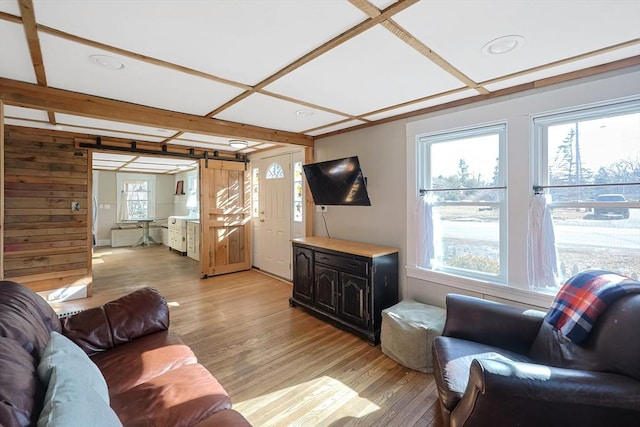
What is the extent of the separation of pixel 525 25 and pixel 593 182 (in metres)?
1.30

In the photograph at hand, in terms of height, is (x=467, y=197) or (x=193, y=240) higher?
(x=467, y=197)

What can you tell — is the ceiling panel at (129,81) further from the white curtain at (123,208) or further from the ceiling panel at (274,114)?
the white curtain at (123,208)

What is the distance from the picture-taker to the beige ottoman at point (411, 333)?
89.3 inches

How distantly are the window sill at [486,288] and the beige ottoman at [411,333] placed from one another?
280mm

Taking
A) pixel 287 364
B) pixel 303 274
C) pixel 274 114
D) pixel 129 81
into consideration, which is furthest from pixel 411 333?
pixel 129 81

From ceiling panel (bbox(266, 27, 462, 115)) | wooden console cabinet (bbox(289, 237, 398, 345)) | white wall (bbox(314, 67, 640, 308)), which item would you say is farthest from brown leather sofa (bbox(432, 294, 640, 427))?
ceiling panel (bbox(266, 27, 462, 115))

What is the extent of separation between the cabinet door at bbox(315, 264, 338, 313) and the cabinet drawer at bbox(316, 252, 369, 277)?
77 mm

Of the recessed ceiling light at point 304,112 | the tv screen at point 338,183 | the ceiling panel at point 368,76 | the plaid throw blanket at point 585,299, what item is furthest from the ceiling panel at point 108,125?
the plaid throw blanket at point 585,299

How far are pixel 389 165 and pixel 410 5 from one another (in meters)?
1.96

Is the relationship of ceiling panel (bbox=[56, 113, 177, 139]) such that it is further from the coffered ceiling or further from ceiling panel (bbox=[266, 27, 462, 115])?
ceiling panel (bbox=[266, 27, 462, 115])

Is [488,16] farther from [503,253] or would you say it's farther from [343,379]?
[343,379]

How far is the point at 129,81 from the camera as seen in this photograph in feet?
6.96

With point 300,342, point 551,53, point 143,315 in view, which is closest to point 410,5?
point 551,53

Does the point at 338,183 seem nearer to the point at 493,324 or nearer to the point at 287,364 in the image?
the point at 287,364
